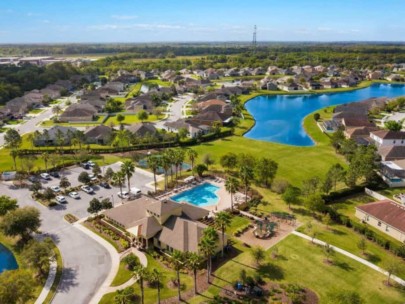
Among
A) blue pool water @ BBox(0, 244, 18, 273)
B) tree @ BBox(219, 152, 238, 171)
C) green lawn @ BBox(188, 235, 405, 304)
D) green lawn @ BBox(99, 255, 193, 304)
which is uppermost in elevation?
tree @ BBox(219, 152, 238, 171)

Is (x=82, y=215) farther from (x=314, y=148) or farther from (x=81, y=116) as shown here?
(x=81, y=116)

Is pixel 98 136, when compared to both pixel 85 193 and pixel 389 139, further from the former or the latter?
pixel 389 139

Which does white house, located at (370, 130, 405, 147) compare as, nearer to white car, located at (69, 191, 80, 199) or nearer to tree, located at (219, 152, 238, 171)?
tree, located at (219, 152, 238, 171)

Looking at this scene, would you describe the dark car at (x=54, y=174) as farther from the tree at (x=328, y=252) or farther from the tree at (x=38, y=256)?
the tree at (x=328, y=252)

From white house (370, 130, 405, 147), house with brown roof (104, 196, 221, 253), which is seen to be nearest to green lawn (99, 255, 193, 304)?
house with brown roof (104, 196, 221, 253)

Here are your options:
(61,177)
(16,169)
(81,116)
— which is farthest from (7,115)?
(61,177)

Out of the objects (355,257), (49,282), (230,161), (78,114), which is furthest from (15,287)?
(78,114)

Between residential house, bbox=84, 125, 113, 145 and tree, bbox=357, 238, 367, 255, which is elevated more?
residential house, bbox=84, 125, 113, 145
